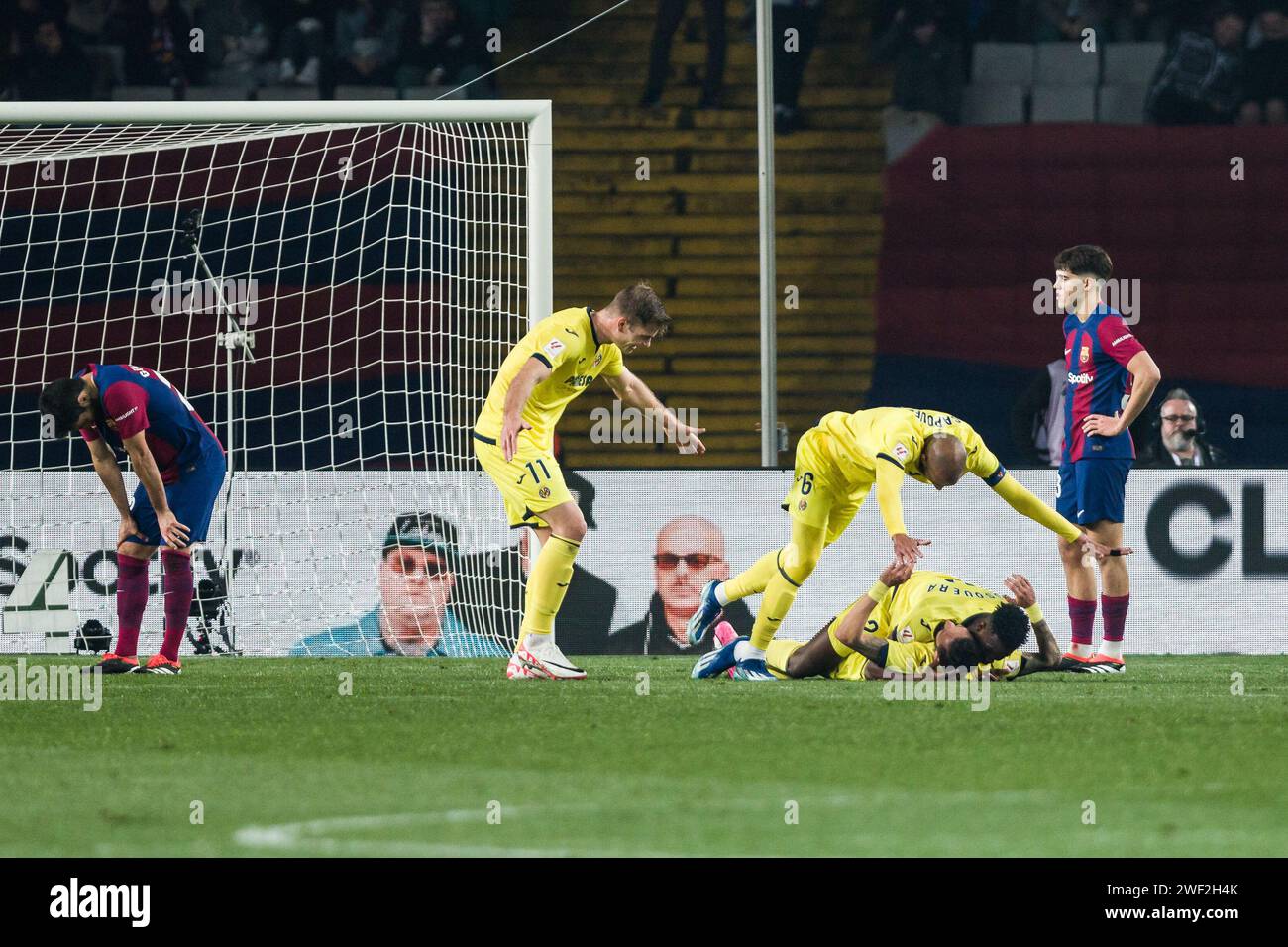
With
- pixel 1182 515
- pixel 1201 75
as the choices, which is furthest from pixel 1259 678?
pixel 1201 75

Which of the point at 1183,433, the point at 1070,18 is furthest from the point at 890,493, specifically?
the point at 1070,18

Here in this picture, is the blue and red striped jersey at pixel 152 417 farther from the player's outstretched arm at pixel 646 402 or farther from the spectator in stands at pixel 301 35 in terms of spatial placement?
the spectator in stands at pixel 301 35

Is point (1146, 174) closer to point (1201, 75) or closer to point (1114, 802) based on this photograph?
point (1201, 75)

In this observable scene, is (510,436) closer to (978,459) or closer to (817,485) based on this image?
(817,485)

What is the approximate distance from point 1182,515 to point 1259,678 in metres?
2.35

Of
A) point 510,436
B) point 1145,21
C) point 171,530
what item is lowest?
point 171,530

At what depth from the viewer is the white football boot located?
7.76 m

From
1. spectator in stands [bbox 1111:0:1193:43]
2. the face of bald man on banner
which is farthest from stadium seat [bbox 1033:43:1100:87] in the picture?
the face of bald man on banner

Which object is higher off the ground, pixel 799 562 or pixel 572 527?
pixel 572 527

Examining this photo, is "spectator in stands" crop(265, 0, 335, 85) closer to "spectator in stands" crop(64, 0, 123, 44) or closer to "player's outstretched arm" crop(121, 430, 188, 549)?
"spectator in stands" crop(64, 0, 123, 44)

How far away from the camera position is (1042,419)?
1256 cm

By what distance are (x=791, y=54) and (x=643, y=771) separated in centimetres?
1172

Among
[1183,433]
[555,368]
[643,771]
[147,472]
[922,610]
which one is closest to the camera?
[643,771]

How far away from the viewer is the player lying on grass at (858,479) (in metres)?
7.23
